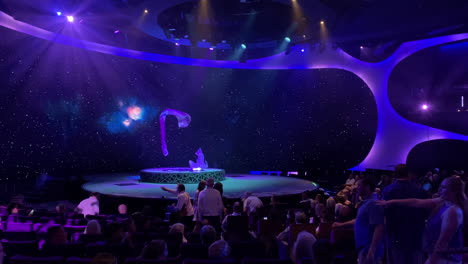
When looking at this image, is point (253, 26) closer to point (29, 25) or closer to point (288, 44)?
point (288, 44)

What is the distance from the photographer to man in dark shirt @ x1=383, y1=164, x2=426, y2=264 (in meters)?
3.72

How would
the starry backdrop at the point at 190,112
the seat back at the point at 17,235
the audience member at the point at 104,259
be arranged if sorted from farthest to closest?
the starry backdrop at the point at 190,112, the seat back at the point at 17,235, the audience member at the point at 104,259

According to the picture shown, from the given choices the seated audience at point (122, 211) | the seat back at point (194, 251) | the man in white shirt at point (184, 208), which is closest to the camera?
the seat back at point (194, 251)

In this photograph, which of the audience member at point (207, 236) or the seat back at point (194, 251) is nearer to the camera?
the seat back at point (194, 251)

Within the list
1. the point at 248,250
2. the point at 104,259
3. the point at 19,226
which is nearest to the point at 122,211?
the point at 19,226

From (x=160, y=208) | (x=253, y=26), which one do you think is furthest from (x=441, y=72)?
(x=160, y=208)

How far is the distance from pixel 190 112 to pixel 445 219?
19.6m

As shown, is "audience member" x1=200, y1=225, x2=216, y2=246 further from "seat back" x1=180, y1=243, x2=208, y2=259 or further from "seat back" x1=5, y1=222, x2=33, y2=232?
"seat back" x1=5, y1=222, x2=33, y2=232

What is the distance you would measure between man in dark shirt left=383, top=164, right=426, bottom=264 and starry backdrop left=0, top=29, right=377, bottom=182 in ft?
51.4

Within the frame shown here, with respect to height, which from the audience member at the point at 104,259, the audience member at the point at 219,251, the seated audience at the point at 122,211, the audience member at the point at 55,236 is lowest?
the seated audience at the point at 122,211

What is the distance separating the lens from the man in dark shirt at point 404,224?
12.2 feet

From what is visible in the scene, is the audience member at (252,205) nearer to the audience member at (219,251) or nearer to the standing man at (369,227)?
the audience member at (219,251)

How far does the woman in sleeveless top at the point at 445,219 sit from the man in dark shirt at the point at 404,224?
0.11 m

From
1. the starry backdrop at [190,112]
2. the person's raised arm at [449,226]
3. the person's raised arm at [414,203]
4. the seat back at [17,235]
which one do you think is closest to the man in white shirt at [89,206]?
the seat back at [17,235]
